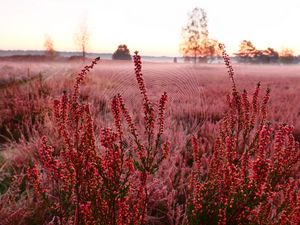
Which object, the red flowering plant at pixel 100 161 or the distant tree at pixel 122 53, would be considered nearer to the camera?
the red flowering plant at pixel 100 161

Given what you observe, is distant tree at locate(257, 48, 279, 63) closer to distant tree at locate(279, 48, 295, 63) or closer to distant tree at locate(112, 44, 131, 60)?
Result: distant tree at locate(279, 48, 295, 63)

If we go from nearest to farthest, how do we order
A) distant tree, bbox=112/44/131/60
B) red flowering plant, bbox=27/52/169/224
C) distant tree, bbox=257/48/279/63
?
red flowering plant, bbox=27/52/169/224, distant tree, bbox=112/44/131/60, distant tree, bbox=257/48/279/63

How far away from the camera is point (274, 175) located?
7.48 feet

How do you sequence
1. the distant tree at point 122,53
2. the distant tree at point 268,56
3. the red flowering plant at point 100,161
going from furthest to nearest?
the distant tree at point 268,56
the distant tree at point 122,53
the red flowering plant at point 100,161

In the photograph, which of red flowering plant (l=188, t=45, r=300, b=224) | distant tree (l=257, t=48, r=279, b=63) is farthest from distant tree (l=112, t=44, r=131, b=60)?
red flowering plant (l=188, t=45, r=300, b=224)

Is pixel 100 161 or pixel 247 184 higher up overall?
pixel 100 161

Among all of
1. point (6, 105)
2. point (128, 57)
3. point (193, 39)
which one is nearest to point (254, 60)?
point (128, 57)

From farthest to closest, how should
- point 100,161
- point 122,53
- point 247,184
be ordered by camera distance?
point 122,53 < point 247,184 < point 100,161

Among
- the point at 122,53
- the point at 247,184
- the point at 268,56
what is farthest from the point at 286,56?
the point at 247,184

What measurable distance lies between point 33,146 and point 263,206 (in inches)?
144

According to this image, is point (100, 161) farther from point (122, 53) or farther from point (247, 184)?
point (122, 53)

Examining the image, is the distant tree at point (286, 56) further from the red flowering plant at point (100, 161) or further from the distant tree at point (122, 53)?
the red flowering plant at point (100, 161)

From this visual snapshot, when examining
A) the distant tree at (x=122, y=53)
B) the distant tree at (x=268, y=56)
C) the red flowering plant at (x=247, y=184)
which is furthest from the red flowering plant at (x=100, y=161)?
the distant tree at (x=268, y=56)

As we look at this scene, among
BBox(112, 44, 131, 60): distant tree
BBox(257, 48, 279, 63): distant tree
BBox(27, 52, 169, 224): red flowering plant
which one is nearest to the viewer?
BBox(27, 52, 169, 224): red flowering plant
